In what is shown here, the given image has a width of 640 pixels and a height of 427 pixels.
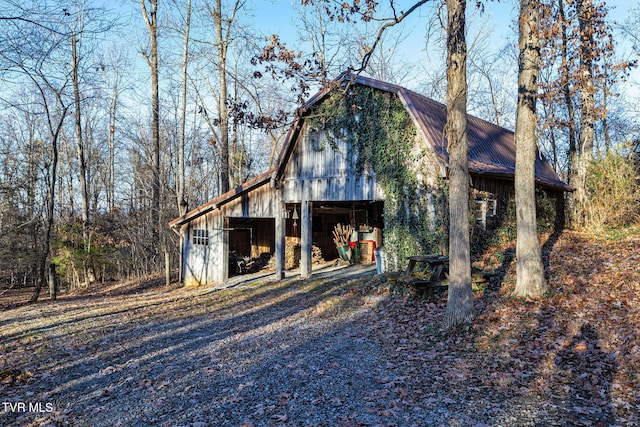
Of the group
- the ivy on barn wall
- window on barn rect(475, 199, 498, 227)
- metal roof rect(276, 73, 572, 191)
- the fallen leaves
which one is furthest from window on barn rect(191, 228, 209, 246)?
window on barn rect(475, 199, 498, 227)

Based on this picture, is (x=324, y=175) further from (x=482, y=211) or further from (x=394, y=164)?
(x=482, y=211)

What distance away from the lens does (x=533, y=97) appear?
802cm

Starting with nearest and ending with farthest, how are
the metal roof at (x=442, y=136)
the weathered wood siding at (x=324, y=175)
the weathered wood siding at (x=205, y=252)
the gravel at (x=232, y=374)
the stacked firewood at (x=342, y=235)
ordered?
the gravel at (x=232, y=374)
the metal roof at (x=442, y=136)
the weathered wood siding at (x=324, y=175)
the weathered wood siding at (x=205, y=252)
the stacked firewood at (x=342, y=235)

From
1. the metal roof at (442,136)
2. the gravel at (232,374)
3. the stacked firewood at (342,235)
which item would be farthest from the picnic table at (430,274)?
the stacked firewood at (342,235)

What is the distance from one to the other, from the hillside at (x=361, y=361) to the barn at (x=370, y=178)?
240 centimetres

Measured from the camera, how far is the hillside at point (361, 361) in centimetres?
445

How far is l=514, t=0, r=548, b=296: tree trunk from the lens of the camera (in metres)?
→ 7.71

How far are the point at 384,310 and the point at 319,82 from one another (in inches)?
199

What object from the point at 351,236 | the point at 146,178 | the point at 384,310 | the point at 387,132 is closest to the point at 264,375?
the point at 384,310

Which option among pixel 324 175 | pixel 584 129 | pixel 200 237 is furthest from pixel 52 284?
pixel 584 129

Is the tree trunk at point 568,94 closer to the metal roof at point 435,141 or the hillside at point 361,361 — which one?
the metal roof at point 435,141

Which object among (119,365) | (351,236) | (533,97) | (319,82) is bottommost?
(119,365)

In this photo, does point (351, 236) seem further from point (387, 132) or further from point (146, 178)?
point (146, 178)

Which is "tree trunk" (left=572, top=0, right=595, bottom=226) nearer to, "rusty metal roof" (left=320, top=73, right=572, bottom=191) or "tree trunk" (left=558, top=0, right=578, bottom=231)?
"tree trunk" (left=558, top=0, right=578, bottom=231)
